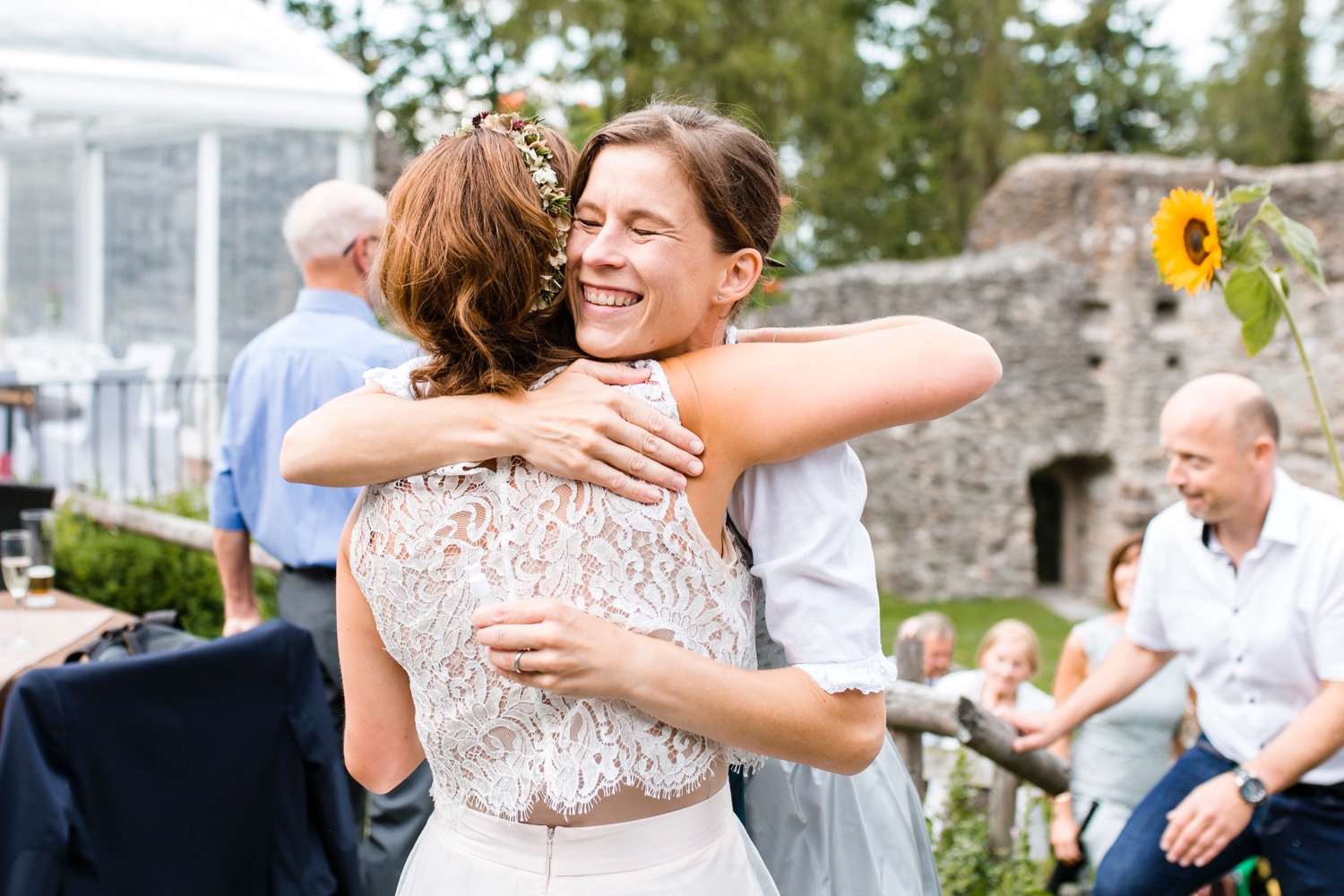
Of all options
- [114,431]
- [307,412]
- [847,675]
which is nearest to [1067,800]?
[307,412]

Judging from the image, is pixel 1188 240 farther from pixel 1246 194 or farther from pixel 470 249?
pixel 470 249

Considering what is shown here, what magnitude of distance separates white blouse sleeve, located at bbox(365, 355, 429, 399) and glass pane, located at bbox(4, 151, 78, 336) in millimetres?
9369

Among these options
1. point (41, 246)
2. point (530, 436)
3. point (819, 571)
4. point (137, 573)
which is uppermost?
point (41, 246)

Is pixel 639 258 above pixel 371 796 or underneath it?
above

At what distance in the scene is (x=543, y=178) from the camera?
1233 mm

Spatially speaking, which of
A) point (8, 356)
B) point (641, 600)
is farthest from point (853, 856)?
point (8, 356)

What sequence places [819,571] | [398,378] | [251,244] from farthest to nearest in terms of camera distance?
[251,244]
[398,378]
[819,571]

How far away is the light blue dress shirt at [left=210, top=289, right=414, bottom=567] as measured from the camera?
3.07m

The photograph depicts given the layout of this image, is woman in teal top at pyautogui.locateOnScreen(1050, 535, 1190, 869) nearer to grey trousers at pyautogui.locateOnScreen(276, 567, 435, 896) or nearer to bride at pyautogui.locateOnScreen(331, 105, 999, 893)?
grey trousers at pyautogui.locateOnScreen(276, 567, 435, 896)

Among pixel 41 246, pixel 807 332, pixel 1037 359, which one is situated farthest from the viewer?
pixel 1037 359

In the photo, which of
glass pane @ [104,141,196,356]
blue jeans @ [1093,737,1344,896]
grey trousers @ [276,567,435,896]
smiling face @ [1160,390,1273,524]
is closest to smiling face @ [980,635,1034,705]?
blue jeans @ [1093,737,1344,896]

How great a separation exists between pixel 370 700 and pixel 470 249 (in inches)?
25.9

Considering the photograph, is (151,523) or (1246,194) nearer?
(1246,194)

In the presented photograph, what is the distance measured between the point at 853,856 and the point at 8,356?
8354mm
